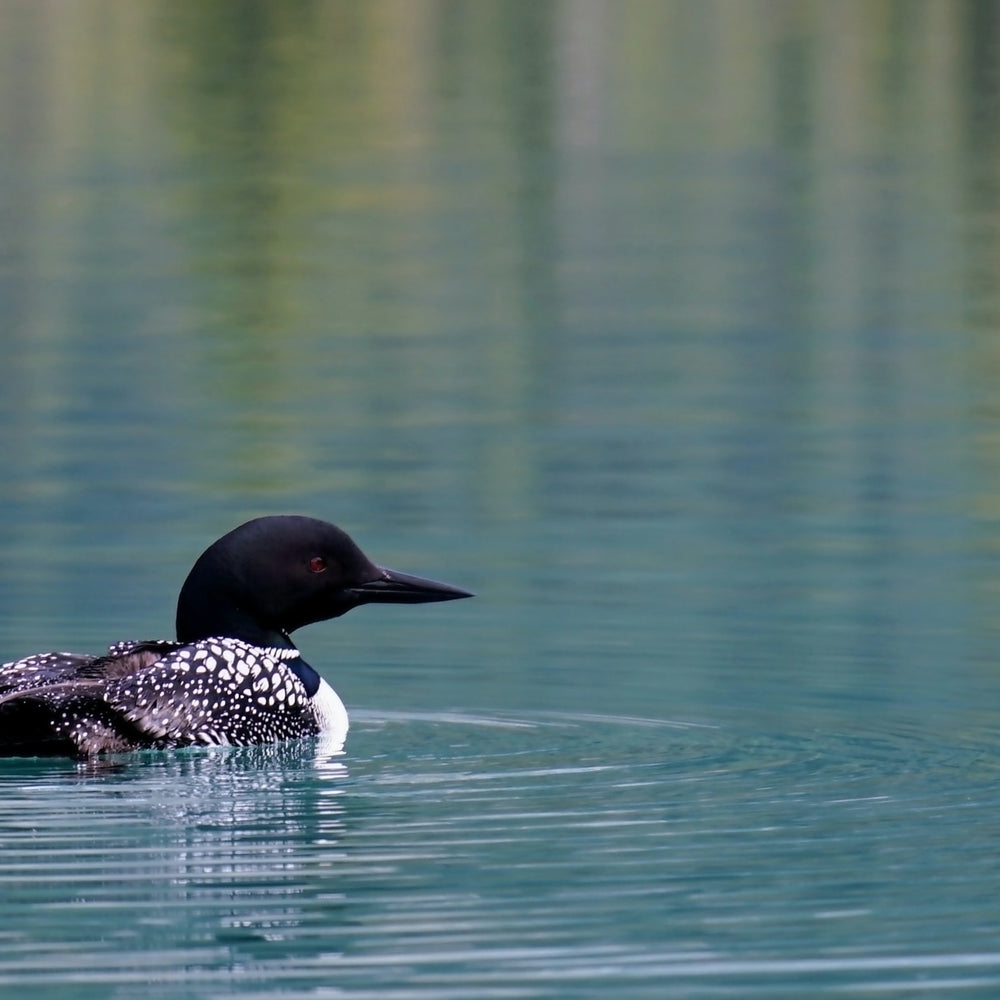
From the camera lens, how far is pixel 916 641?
9.00 metres

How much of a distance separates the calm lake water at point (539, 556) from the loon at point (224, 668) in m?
0.10

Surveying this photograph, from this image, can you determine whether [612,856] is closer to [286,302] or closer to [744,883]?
[744,883]

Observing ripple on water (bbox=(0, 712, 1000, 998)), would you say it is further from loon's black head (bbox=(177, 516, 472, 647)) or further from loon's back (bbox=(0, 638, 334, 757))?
loon's black head (bbox=(177, 516, 472, 647))

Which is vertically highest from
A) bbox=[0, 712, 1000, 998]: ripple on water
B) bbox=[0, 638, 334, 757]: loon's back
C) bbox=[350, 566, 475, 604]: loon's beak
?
bbox=[350, 566, 475, 604]: loon's beak

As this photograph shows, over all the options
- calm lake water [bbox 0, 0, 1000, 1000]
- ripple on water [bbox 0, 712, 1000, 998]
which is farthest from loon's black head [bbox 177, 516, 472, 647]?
ripple on water [bbox 0, 712, 1000, 998]

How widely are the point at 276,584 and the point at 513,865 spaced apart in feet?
7.00

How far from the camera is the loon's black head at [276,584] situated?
8.00 m

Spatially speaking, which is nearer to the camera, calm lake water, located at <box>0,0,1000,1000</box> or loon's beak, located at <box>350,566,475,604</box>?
calm lake water, located at <box>0,0,1000,1000</box>

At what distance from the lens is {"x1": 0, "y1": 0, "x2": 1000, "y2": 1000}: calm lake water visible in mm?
5691

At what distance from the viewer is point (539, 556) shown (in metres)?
10.6

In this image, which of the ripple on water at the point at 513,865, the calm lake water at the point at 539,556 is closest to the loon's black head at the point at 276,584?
the calm lake water at the point at 539,556

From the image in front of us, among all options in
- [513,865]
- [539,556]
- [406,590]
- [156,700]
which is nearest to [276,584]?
[406,590]

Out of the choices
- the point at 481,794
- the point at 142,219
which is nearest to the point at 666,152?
the point at 142,219

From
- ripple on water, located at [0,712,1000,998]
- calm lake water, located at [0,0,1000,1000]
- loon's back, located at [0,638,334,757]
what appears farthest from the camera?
loon's back, located at [0,638,334,757]
